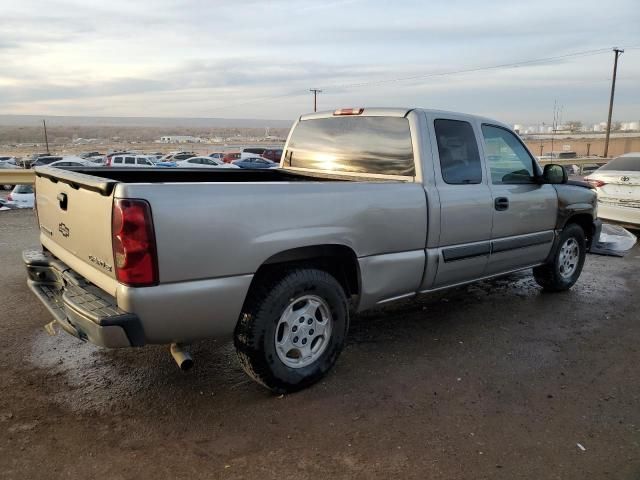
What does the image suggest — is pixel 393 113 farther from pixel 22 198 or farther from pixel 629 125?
pixel 629 125

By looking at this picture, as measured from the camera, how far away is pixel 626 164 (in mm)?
9016

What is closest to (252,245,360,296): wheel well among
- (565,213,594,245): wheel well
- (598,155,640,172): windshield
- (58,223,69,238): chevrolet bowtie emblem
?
(58,223,69,238): chevrolet bowtie emblem

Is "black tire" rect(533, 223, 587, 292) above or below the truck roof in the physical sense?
below

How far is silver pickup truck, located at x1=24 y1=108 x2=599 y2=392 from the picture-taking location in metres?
2.84

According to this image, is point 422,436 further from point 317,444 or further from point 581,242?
point 581,242

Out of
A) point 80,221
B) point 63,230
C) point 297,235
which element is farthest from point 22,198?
point 297,235

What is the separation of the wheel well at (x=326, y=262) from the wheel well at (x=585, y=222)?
125 inches

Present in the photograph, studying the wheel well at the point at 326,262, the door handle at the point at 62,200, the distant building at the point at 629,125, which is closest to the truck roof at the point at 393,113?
the wheel well at the point at 326,262

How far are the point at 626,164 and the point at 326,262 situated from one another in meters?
7.47

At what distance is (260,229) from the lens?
3129 mm

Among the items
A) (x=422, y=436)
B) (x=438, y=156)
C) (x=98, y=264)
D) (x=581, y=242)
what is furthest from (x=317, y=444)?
(x=581, y=242)

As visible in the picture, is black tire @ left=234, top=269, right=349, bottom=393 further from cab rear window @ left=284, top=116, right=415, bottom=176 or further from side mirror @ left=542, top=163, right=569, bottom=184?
side mirror @ left=542, top=163, right=569, bottom=184

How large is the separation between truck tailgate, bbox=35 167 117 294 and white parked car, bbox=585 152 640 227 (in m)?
8.27

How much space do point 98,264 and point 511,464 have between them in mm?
2497
